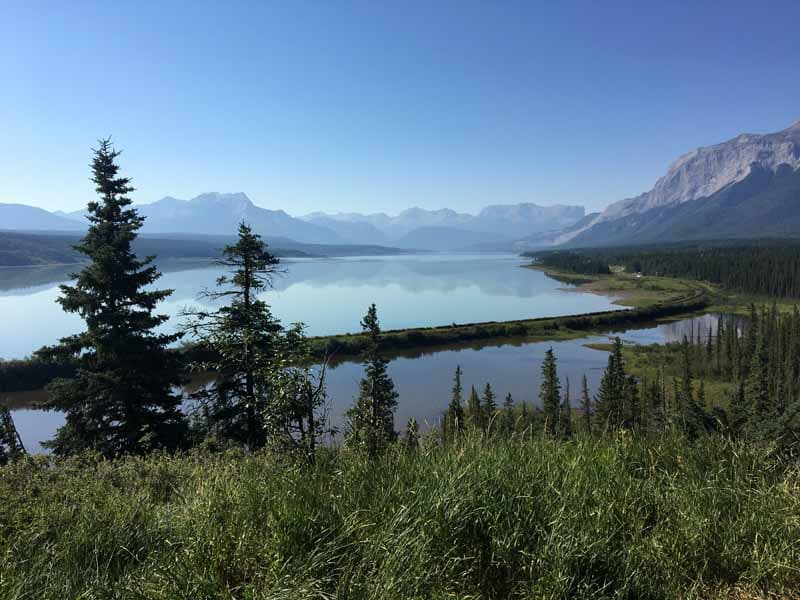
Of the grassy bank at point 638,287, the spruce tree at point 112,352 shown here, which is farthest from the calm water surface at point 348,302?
the spruce tree at point 112,352

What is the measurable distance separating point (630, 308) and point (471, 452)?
103 m

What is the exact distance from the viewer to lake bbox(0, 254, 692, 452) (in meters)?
43.6

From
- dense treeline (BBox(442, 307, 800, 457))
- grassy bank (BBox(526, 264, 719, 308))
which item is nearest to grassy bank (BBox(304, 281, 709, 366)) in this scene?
grassy bank (BBox(526, 264, 719, 308))

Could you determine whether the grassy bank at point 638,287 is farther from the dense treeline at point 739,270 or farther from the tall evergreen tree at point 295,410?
the tall evergreen tree at point 295,410

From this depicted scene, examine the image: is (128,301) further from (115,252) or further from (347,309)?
(347,309)

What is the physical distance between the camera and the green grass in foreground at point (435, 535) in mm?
2473

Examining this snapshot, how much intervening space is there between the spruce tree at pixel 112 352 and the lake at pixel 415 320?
20.5 ft

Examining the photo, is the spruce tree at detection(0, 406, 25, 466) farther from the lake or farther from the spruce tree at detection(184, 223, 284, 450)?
the lake

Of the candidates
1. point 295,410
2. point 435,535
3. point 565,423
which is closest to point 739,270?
point 565,423

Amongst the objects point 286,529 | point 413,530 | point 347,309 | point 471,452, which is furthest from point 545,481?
point 347,309

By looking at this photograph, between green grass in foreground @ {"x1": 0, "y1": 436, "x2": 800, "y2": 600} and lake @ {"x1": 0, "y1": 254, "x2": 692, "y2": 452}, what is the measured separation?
6.97 ft

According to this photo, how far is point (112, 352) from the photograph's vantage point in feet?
50.5

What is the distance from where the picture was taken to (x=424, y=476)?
3.41 m

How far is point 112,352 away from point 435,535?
1622cm
